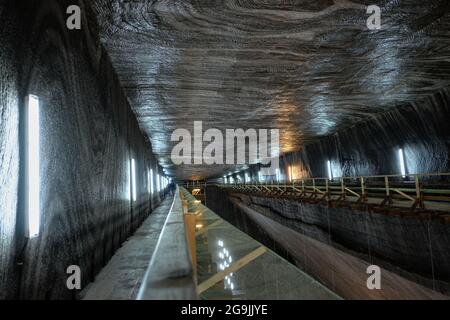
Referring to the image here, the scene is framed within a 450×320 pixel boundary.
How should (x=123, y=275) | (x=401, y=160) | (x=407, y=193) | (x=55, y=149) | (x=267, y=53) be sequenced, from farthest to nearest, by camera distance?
(x=401, y=160)
(x=407, y=193)
(x=267, y=53)
(x=123, y=275)
(x=55, y=149)

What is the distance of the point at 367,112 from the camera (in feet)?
35.7

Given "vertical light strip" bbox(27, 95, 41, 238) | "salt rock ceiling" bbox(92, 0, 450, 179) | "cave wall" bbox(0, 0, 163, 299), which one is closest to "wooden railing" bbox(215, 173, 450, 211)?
"salt rock ceiling" bbox(92, 0, 450, 179)

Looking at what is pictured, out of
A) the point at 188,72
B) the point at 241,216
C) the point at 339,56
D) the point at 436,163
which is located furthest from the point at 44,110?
the point at 241,216

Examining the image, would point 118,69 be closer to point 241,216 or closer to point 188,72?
point 188,72

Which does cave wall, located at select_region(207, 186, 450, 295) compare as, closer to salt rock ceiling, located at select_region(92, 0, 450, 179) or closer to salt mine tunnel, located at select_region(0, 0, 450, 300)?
salt mine tunnel, located at select_region(0, 0, 450, 300)

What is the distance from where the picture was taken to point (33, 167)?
1.80 m

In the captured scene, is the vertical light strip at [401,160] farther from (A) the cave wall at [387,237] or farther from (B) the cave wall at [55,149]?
(B) the cave wall at [55,149]

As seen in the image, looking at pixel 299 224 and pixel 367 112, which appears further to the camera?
pixel 299 224

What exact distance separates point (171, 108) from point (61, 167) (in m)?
5.92

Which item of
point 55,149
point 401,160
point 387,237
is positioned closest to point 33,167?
point 55,149

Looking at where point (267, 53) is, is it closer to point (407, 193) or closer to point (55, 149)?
point (55, 149)

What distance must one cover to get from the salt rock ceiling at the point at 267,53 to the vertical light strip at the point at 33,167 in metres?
2.13

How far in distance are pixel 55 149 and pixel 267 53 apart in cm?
406

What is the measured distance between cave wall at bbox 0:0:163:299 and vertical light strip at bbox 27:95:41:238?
0.05m
